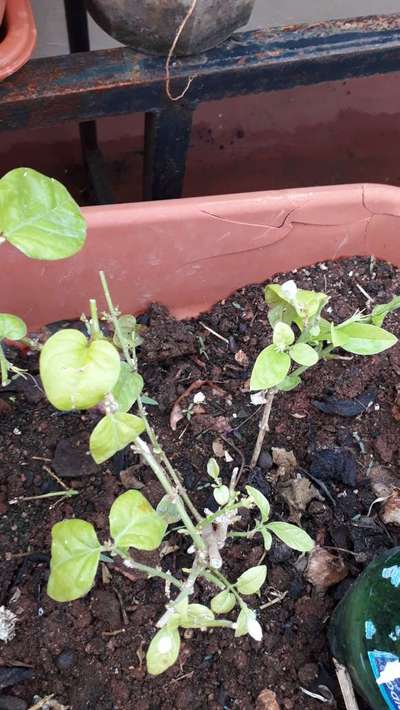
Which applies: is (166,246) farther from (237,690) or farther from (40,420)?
(237,690)

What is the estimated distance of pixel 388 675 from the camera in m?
0.72

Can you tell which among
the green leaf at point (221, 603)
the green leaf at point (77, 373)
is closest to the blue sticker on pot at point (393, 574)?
the green leaf at point (221, 603)

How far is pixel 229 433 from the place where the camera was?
101 cm

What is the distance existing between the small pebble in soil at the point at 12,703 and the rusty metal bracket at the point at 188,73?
0.70 m

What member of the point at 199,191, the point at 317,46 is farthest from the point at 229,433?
the point at 199,191

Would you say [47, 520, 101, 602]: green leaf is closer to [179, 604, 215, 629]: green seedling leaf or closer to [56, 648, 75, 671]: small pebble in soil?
[179, 604, 215, 629]: green seedling leaf

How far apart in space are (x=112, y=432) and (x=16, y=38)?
55 cm

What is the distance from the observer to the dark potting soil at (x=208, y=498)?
859 mm

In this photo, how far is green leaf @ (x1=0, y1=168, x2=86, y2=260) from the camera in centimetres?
66

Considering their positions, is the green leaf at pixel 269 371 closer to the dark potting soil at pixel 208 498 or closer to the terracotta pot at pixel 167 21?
the dark potting soil at pixel 208 498

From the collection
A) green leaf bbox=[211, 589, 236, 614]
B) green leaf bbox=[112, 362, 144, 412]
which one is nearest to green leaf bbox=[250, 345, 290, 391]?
green leaf bbox=[112, 362, 144, 412]

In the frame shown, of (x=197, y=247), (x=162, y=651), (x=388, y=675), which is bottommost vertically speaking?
(x=388, y=675)

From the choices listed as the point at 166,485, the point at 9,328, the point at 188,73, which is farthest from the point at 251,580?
the point at 188,73

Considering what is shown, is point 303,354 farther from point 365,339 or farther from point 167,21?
point 167,21
